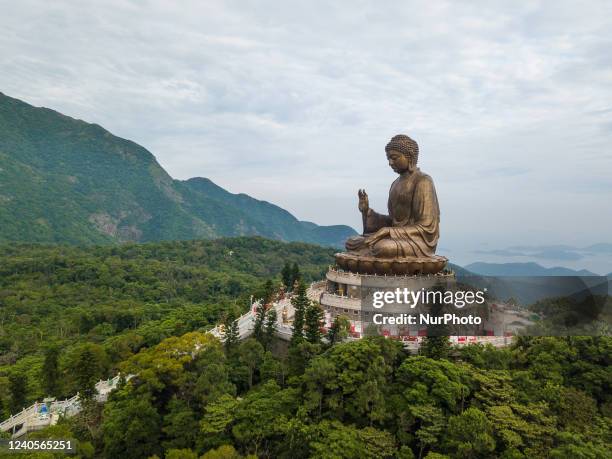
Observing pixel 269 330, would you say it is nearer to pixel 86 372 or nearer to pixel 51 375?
pixel 86 372

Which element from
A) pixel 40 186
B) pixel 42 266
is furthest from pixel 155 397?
pixel 40 186

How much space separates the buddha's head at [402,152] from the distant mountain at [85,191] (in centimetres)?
8508

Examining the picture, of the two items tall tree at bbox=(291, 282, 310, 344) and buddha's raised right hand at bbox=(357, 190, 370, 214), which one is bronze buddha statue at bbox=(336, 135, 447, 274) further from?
tall tree at bbox=(291, 282, 310, 344)

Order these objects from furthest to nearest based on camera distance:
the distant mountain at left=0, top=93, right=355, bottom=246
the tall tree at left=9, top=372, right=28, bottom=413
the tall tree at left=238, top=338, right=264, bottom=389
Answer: the distant mountain at left=0, top=93, right=355, bottom=246, the tall tree at left=9, top=372, right=28, bottom=413, the tall tree at left=238, top=338, right=264, bottom=389

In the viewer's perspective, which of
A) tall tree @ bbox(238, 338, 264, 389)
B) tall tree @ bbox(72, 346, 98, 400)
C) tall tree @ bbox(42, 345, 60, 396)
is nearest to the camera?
tall tree @ bbox(238, 338, 264, 389)

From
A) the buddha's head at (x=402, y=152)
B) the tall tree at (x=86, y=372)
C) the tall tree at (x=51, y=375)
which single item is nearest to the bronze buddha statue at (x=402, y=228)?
the buddha's head at (x=402, y=152)

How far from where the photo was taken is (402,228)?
2078 cm

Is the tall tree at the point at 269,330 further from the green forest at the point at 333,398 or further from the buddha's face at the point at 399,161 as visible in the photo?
the buddha's face at the point at 399,161

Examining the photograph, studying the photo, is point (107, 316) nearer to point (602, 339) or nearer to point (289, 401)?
point (289, 401)

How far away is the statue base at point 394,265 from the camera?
63.8 ft

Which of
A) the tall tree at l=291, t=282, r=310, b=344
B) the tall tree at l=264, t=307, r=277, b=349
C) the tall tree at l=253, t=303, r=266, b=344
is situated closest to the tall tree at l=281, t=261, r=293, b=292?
the tall tree at l=253, t=303, r=266, b=344

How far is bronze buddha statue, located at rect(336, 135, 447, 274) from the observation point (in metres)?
19.7

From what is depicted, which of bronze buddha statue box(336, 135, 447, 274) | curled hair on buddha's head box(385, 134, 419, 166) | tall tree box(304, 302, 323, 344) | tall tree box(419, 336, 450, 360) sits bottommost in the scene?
tall tree box(419, 336, 450, 360)

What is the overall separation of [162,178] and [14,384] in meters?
156
